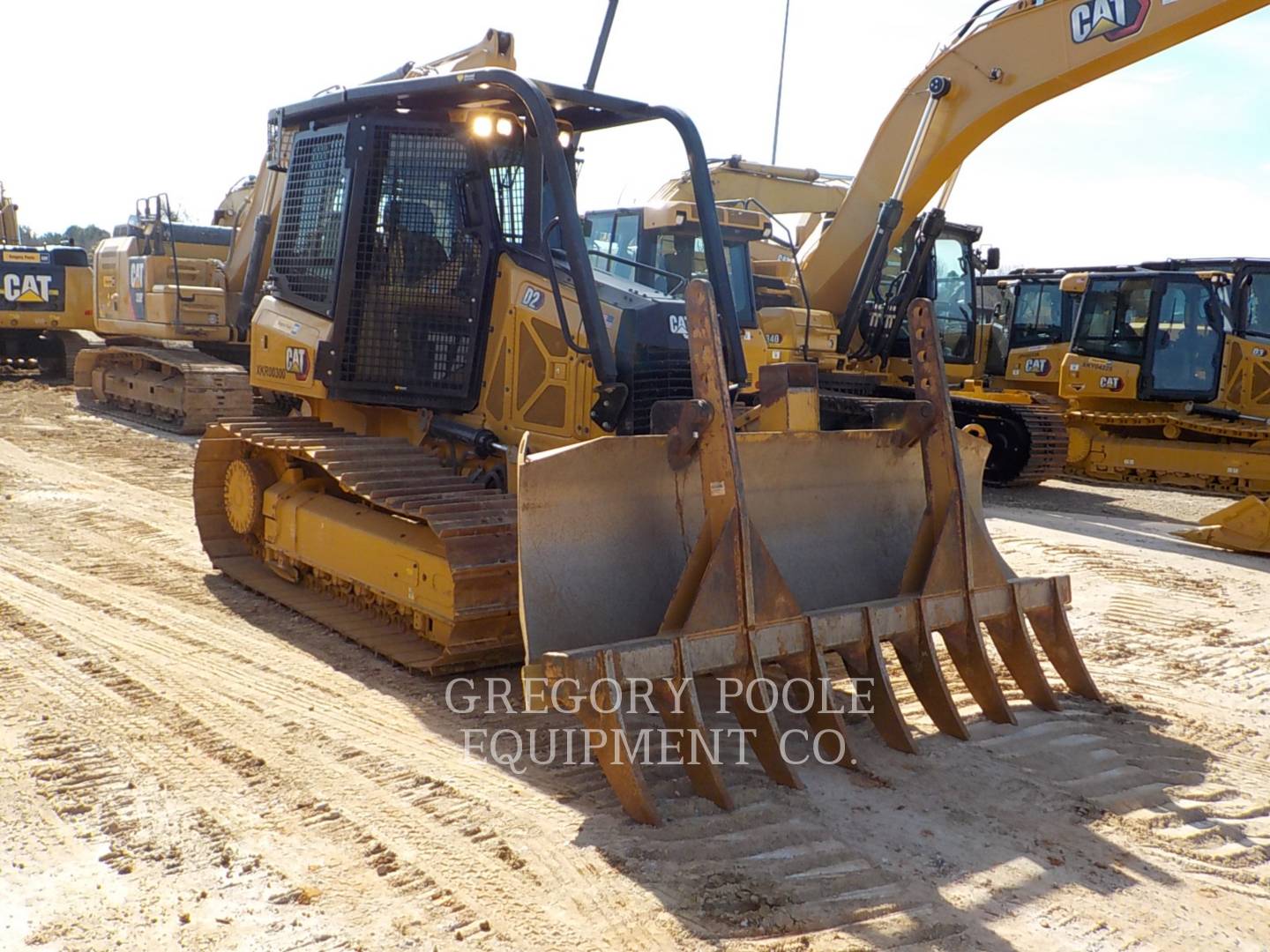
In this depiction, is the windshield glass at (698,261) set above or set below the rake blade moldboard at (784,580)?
above

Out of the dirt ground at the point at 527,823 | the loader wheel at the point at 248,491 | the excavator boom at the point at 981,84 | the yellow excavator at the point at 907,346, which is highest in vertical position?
the excavator boom at the point at 981,84

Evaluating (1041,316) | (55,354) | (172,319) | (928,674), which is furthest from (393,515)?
(55,354)

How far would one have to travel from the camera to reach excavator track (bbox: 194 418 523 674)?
496 cm

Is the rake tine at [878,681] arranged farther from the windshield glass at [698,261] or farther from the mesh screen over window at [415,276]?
the windshield glass at [698,261]

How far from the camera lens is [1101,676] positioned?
5.55 m

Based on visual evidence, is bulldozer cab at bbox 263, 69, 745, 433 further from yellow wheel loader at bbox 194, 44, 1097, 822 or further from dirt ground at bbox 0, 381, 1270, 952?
dirt ground at bbox 0, 381, 1270, 952

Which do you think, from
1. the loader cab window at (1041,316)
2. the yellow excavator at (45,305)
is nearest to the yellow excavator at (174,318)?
the yellow excavator at (45,305)

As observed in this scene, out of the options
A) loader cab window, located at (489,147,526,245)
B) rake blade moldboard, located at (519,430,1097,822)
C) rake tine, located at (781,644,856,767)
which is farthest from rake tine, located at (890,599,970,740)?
loader cab window, located at (489,147,526,245)

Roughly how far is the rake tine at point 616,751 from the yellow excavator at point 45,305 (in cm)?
1763

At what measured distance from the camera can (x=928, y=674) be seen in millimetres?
4469

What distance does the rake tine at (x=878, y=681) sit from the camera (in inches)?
168

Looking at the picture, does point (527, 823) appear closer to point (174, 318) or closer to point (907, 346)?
point (907, 346)

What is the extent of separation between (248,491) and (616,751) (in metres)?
3.79

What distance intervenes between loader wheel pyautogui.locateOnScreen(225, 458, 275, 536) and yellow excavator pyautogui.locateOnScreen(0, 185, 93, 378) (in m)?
13.6
